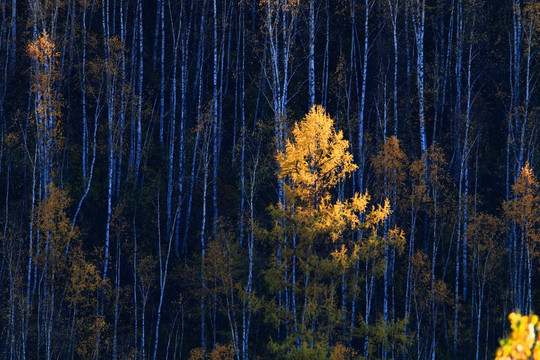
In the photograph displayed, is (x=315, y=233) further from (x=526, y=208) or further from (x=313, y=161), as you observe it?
(x=526, y=208)

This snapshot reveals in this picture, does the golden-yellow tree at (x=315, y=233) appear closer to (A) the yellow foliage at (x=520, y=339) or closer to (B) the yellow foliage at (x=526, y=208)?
(B) the yellow foliage at (x=526, y=208)

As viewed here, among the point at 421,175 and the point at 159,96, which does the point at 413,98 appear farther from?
the point at 159,96

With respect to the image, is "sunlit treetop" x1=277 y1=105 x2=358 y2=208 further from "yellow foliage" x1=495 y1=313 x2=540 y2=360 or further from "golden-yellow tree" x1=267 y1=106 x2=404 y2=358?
"yellow foliage" x1=495 y1=313 x2=540 y2=360

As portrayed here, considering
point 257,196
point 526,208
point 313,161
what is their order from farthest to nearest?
point 257,196 < point 526,208 < point 313,161

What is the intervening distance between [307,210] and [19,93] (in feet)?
53.9

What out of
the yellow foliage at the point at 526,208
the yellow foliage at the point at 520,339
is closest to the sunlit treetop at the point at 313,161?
the yellow foliage at the point at 526,208

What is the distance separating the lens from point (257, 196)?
29141mm

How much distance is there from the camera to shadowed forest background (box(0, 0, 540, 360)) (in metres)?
21.2

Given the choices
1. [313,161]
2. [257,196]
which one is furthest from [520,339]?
[257,196]

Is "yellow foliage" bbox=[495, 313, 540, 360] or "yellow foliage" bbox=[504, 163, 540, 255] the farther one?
"yellow foliage" bbox=[504, 163, 540, 255]

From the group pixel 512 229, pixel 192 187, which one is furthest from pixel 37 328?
pixel 512 229

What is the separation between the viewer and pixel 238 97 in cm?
3484

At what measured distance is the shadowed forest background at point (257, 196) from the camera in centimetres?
2119

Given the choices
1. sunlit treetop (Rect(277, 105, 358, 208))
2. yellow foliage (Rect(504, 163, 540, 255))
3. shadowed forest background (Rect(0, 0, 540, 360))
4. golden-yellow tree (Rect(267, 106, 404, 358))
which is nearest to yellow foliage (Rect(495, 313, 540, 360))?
shadowed forest background (Rect(0, 0, 540, 360))
